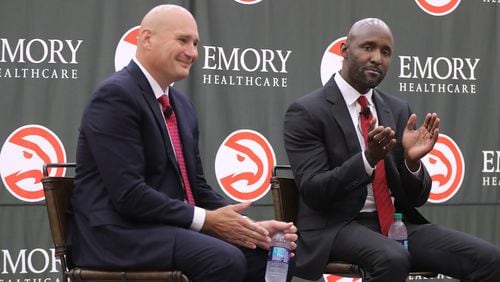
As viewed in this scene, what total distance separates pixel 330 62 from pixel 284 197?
1.69 m

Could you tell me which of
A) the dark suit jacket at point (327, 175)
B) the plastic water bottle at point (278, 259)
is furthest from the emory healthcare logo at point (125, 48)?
the plastic water bottle at point (278, 259)

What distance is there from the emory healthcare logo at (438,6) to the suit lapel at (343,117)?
1861mm

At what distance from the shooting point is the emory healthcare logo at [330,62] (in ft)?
17.2

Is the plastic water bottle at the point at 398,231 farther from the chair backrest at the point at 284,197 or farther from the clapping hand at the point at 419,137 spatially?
the chair backrest at the point at 284,197

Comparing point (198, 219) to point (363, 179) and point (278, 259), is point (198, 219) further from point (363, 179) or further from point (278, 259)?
point (363, 179)

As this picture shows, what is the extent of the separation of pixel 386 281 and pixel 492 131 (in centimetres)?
249

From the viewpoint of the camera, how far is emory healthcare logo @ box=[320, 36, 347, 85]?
5230 mm

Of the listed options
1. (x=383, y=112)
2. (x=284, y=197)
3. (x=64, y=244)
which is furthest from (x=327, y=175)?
(x=64, y=244)

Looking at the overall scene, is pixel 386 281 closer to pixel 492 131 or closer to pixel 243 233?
pixel 243 233

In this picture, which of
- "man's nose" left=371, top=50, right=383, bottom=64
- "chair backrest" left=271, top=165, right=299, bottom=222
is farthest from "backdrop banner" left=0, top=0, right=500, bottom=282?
"man's nose" left=371, top=50, right=383, bottom=64

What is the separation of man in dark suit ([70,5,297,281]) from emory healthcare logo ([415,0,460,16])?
2599 mm

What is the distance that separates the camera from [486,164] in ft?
18.0

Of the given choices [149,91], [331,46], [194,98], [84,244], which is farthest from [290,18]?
[84,244]

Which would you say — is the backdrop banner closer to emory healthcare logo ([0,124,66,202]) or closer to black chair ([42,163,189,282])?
emory healthcare logo ([0,124,66,202])
